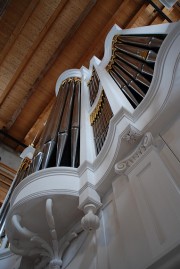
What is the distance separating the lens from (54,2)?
7.18 metres

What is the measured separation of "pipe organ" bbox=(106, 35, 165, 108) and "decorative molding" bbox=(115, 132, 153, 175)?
935 mm

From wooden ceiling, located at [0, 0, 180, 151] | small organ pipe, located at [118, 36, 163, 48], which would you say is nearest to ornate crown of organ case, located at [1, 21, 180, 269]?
small organ pipe, located at [118, 36, 163, 48]

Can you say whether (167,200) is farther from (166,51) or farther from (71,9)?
(71,9)

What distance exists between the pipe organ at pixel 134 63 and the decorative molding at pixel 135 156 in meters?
0.93

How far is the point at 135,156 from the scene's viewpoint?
2.53 metres

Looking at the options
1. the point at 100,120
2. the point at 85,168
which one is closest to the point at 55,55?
the point at 100,120

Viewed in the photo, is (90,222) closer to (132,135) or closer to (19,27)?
(132,135)

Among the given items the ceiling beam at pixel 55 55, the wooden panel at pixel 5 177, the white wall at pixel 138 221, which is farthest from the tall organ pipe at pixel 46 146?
the wooden panel at pixel 5 177

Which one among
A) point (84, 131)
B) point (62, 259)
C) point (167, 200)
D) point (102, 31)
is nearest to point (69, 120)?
point (84, 131)

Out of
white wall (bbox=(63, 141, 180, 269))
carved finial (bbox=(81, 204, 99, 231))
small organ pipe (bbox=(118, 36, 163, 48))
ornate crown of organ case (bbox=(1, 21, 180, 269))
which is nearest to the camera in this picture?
white wall (bbox=(63, 141, 180, 269))

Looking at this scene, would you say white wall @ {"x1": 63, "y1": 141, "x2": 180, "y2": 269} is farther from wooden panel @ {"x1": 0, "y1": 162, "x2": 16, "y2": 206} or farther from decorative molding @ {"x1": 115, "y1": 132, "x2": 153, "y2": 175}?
wooden panel @ {"x1": 0, "y1": 162, "x2": 16, "y2": 206}

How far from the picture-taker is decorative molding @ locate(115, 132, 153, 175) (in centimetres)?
245

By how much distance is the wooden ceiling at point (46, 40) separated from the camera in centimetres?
748

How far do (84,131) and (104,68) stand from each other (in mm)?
1894
